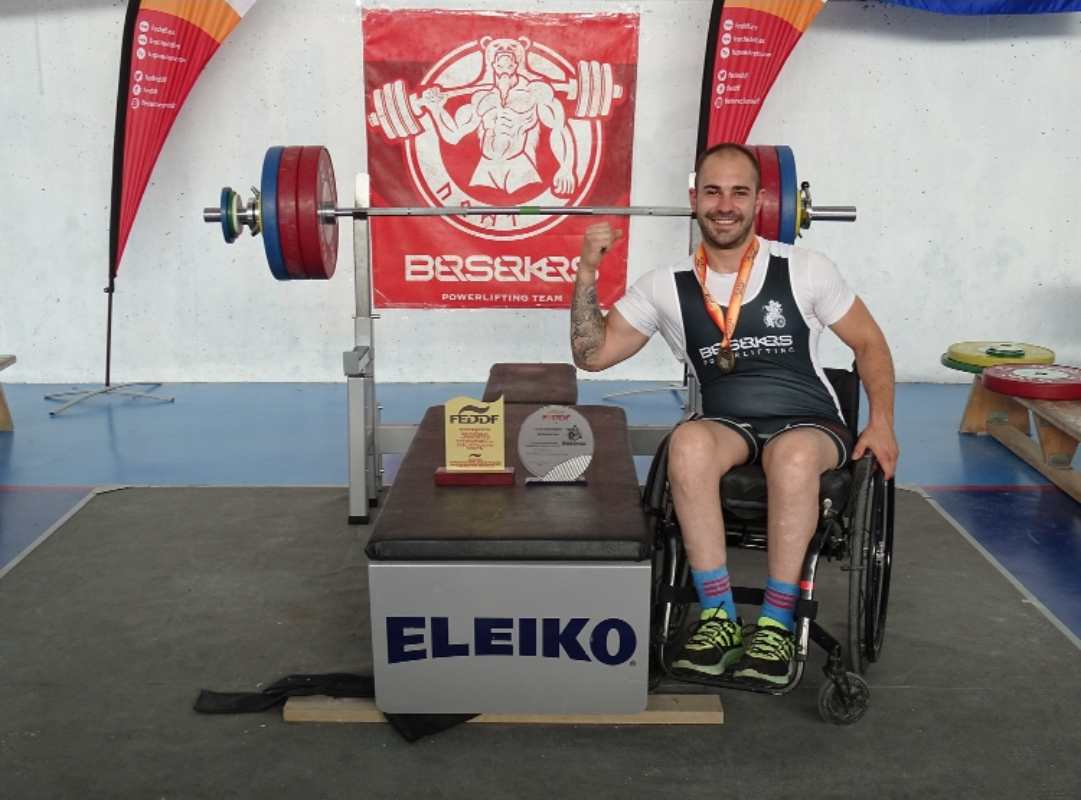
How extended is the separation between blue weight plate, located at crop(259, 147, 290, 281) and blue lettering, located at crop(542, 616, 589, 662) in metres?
1.43

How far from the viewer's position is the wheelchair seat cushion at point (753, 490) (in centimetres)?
223

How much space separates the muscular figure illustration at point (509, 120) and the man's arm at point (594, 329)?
2410 mm

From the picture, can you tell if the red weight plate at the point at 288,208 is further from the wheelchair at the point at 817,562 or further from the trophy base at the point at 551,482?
the wheelchair at the point at 817,562

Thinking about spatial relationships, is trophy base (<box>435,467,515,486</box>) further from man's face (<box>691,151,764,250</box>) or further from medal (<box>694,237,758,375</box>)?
man's face (<box>691,151,764,250</box>)

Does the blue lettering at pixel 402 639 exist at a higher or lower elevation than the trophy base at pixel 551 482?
lower

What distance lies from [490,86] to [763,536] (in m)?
3.05

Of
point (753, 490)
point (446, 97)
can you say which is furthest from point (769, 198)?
point (446, 97)

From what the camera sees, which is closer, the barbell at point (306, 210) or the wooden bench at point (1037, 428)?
the barbell at point (306, 210)

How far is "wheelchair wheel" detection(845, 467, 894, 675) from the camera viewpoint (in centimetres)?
213

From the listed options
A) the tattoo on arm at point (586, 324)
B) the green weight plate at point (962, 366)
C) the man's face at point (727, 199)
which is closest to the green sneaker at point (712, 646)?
the tattoo on arm at point (586, 324)

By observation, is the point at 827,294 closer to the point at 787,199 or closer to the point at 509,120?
the point at 787,199

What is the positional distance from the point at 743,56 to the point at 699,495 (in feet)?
9.19

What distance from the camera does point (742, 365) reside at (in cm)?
246

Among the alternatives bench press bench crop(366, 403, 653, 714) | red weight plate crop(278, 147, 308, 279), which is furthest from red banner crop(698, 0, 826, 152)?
bench press bench crop(366, 403, 653, 714)
